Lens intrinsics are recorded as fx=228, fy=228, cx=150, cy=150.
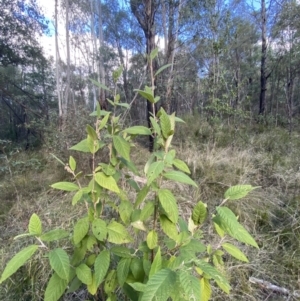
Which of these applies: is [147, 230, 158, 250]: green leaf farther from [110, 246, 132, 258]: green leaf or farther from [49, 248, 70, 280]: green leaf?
[49, 248, 70, 280]: green leaf

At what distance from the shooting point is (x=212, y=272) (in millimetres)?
479

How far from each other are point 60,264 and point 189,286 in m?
0.33

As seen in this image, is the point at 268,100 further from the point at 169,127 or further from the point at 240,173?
the point at 169,127

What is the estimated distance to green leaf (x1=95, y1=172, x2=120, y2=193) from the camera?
638 millimetres

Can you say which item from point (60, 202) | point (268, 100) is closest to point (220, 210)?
point (60, 202)

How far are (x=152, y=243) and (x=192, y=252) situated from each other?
0.14 meters

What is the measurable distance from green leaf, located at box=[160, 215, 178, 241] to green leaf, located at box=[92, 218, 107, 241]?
17cm


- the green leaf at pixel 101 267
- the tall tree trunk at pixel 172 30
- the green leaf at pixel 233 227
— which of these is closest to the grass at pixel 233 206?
the green leaf at pixel 101 267

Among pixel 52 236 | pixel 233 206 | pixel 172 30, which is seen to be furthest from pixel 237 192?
pixel 172 30

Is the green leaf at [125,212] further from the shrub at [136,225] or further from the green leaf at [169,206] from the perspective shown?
the green leaf at [169,206]

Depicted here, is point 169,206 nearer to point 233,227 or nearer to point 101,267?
point 233,227

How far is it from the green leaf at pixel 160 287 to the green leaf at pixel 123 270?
26cm

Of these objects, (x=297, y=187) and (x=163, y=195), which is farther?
(x=297, y=187)

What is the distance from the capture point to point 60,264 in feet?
1.89
